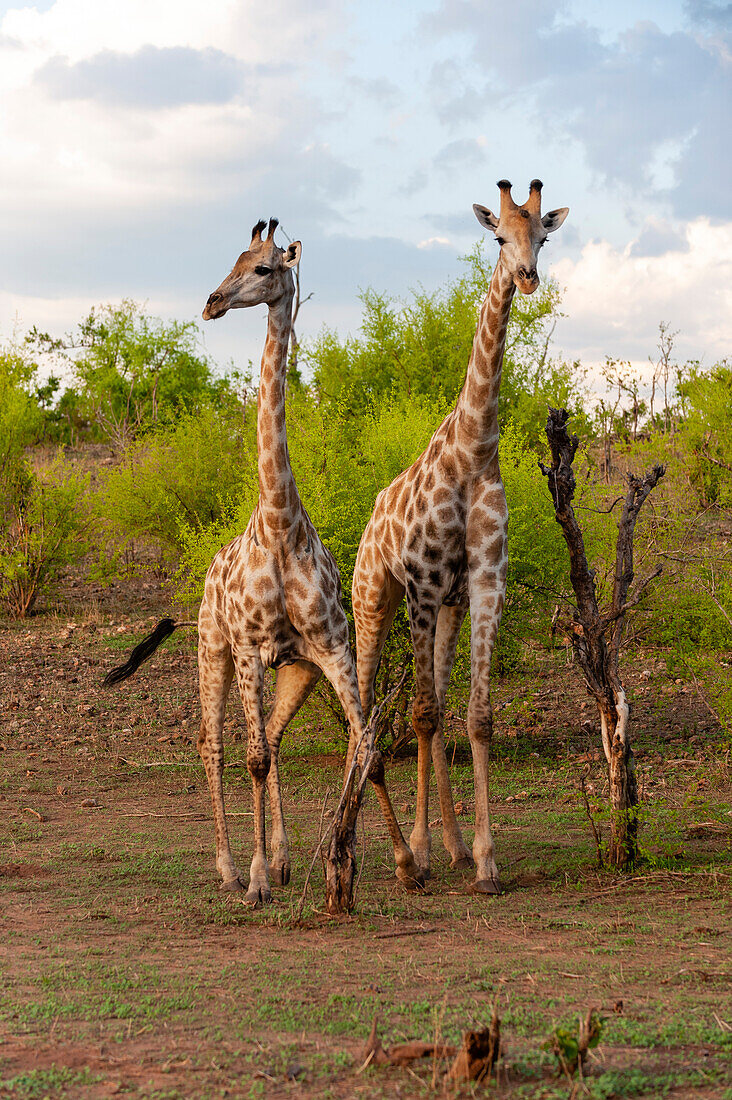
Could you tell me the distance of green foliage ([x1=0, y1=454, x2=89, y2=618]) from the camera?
664 inches

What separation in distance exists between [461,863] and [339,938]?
179 cm

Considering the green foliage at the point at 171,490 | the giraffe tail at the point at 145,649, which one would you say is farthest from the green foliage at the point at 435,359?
the giraffe tail at the point at 145,649

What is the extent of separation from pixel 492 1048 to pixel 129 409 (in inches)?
1189

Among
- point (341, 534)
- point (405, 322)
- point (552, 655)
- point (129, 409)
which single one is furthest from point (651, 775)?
point (129, 409)

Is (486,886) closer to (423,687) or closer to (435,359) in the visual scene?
(423,687)

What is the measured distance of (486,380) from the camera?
247 inches

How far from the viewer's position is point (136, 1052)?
328 centimetres

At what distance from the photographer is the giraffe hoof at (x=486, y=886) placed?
5.64 m

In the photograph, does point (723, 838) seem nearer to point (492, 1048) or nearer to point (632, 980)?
point (632, 980)

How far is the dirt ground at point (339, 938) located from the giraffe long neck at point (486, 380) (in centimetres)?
219

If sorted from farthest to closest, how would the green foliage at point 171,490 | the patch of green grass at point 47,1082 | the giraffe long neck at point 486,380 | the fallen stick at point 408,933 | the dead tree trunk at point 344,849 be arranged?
the green foliage at point 171,490 < the giraffe long neck at point 486,380 < the dead tree trunk at point 344,849 < the fallen stick at point 408,933 < the patch of green grass at point 47,1082

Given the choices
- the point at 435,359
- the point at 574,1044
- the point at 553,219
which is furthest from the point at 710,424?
the point at 574,1044

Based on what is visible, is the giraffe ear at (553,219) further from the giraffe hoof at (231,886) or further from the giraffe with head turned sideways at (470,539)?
the giraffe hoof at (231,886)

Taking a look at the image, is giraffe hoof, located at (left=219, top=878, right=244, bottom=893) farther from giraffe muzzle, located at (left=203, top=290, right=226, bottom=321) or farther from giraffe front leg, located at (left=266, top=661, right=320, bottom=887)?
giraffe muzzle, located at (left=203, top=290, right=226, bottom=321)
